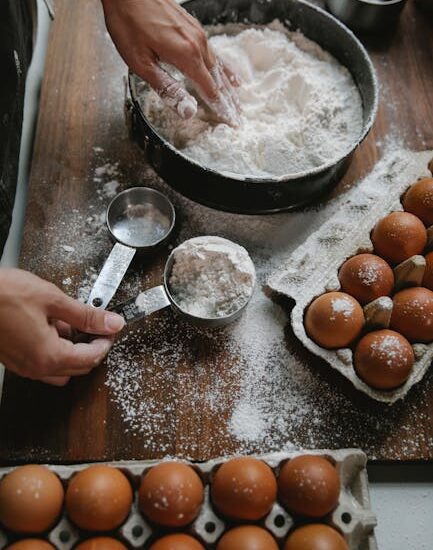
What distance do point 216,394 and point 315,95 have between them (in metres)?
0.86

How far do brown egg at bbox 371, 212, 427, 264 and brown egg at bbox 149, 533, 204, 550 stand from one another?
77 cm

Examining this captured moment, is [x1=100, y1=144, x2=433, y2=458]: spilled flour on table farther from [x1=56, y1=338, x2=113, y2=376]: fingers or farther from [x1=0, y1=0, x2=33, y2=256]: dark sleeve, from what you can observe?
[x1=0, y1=0, x2=33, y2=256]: dark sleeve

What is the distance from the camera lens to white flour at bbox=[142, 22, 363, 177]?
1508 millimetres

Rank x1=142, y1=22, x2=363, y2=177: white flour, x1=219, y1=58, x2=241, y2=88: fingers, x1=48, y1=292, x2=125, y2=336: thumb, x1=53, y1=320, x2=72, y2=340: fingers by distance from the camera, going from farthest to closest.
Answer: x1=219, y1=58, x2=241, y2=88: fingers < x1=142, y1=22, x2=363, y2=177: white flour < x1=53, y1=320, x2=72, y2=340: fingers < x1=48, y1=292, x2=125, y2=336: thumb

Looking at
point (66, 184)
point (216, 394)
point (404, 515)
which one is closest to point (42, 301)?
point (216, 394)

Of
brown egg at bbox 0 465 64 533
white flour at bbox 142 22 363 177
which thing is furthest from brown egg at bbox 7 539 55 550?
white flour at bbox 142 22 363 177

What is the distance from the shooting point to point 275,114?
1.61 metres

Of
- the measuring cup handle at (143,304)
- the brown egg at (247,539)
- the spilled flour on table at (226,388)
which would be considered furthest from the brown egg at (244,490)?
the measuring cup handle at (143,304)

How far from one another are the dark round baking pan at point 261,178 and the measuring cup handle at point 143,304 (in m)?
0.30

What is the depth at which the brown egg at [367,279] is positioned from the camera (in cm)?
132

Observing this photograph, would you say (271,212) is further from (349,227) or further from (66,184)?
(66,184)

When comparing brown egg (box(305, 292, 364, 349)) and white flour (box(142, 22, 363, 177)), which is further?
white flour (box(142, 22, 363, 177))

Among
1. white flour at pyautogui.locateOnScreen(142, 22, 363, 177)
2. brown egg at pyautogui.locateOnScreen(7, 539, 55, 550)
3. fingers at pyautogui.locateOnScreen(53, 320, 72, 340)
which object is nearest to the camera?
brown egg at pyautogui.locateOnScreen(7, 539, 55, 550)

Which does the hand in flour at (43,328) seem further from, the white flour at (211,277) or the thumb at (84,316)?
the white flour at (211,277)
